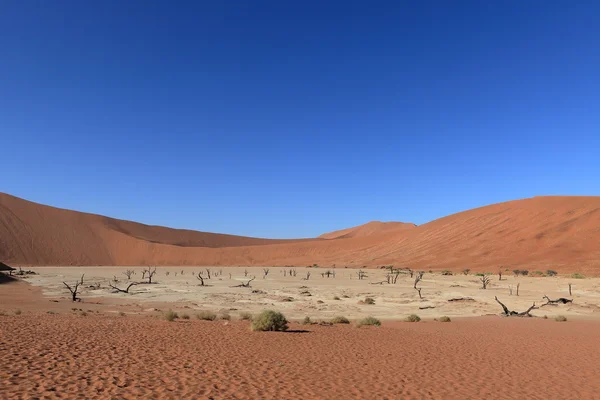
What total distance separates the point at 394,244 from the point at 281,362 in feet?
267

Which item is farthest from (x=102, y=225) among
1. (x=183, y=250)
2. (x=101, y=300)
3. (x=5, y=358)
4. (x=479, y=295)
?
(x=5, y=358)

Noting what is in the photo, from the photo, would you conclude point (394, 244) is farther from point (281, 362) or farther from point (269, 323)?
point (281, 362)

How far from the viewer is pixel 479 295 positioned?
33375 millimetres

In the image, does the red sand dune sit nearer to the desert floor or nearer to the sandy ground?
the desert floor

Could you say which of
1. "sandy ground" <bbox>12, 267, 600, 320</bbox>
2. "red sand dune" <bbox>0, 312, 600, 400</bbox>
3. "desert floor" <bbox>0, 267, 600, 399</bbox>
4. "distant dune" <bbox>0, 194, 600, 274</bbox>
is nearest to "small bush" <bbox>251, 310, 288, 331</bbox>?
"desert floor" <bbox>0, 267, 600, 399</bbox>

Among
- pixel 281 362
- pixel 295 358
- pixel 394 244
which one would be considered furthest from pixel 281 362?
pixel 394 244

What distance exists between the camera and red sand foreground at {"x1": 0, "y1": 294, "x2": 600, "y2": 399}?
340 inches

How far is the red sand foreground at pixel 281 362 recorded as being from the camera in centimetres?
865

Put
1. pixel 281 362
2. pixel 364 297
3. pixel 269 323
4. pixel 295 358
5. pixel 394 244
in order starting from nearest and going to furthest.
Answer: pixel 281 362
pixel 295 358
pixel 269 323
pixel 364 297
pixel 394 244

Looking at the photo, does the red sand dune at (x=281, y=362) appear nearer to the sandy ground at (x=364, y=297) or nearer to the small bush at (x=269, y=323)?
the small bush at (x=269, y=323)

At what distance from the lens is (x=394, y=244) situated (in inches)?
3538

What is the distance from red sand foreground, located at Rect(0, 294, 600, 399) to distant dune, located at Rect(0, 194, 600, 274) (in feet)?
137

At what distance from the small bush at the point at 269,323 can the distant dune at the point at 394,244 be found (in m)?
44.6

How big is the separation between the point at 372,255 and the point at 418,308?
6007 centimetres
